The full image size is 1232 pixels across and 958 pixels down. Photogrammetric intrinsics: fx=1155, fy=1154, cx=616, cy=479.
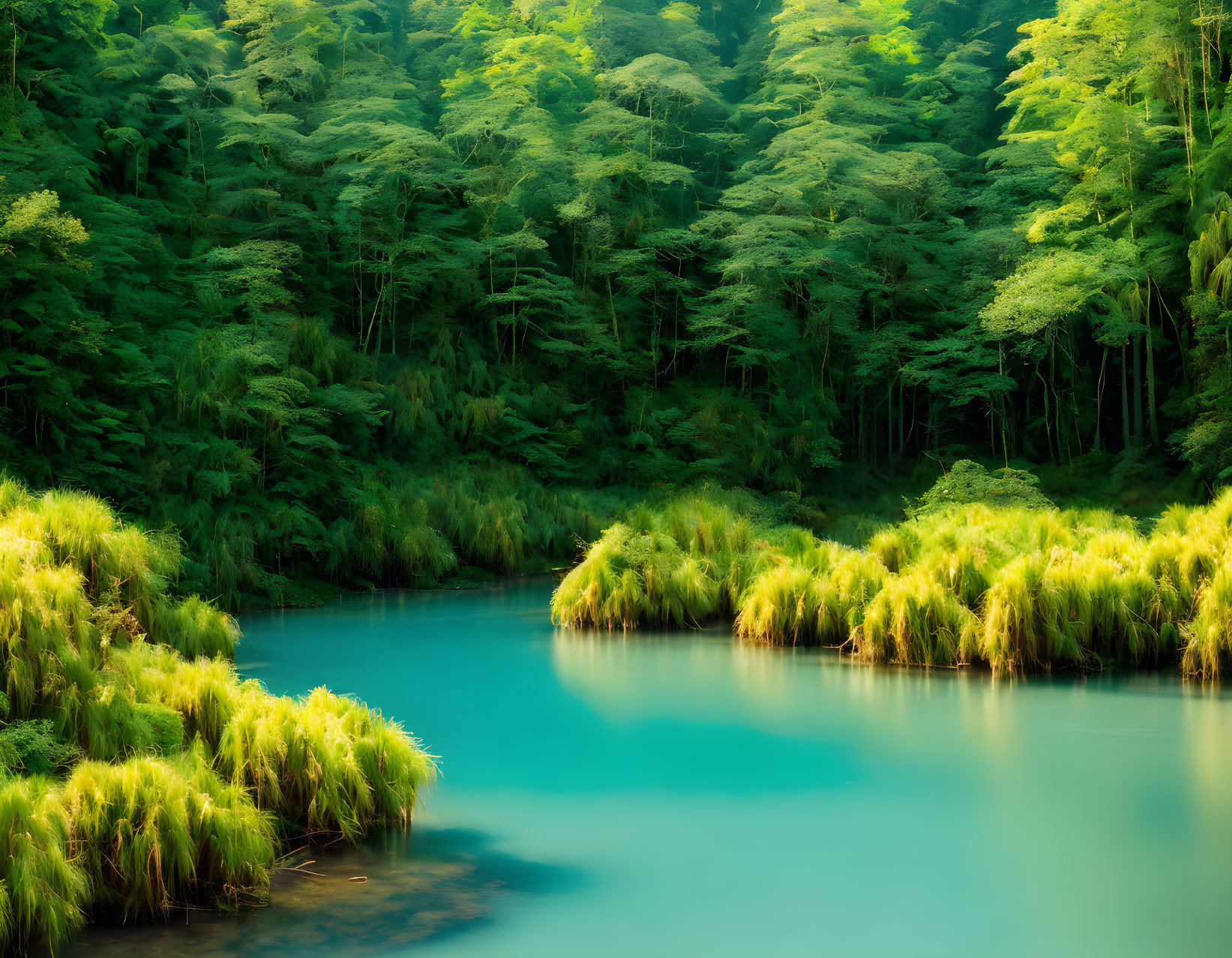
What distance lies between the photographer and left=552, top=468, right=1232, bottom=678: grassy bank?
36.2ft

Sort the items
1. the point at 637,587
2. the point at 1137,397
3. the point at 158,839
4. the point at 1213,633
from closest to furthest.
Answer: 1. the point at 158,839
2. the point at 1213,633
3. the point at 637,587
4. the point at 1137,397

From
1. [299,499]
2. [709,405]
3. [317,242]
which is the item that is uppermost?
[317,242]

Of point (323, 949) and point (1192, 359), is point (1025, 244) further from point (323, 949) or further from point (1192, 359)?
point (323, 949)

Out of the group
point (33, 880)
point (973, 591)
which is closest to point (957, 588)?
point (973, 591)

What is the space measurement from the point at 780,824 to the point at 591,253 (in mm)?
25189

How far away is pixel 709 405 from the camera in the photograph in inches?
1164

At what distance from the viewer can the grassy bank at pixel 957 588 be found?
11031mm

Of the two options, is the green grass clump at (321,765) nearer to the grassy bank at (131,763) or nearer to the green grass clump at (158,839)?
the grassy bank at (131,763)

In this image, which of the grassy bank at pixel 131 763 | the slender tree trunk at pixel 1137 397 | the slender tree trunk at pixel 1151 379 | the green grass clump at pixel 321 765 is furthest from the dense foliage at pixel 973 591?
the slender tree trunk at pixel 1137 397

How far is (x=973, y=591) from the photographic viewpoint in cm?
1152

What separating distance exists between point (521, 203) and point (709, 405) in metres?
7.05

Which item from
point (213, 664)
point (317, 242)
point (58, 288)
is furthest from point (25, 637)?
point (317, 242)

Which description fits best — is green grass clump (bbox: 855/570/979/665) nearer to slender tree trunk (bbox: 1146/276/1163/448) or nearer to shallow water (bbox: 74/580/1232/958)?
shallow water (bbox: 74/580/1232/958)

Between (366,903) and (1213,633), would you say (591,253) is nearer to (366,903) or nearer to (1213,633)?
(1213,633)
